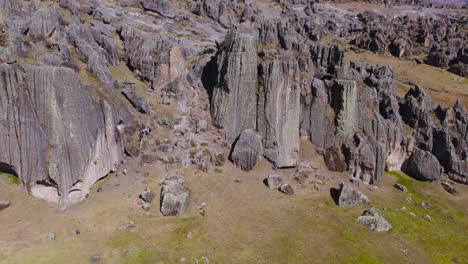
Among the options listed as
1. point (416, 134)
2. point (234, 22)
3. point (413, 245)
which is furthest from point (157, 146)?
point (234, 22)

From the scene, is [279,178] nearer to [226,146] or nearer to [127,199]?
[226,146]

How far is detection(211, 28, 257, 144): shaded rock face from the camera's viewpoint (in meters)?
51.2

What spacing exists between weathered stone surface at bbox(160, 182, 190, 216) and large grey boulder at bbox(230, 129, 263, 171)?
1070 centimetres

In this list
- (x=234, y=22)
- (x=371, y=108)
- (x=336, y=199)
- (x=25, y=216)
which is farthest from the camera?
(x=234, y=22)

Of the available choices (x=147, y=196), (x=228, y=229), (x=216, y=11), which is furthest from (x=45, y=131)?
(x=216, y=11)

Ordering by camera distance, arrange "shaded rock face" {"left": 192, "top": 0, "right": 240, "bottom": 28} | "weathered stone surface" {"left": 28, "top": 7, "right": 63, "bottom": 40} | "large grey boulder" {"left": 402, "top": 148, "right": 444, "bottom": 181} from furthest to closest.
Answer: "shaded rock face" {"left": 192, "top": 0, "right": 240, "bottom": 28} < "large grey boulder" {"left": 402, "top": 148, "right": 444, "bottom": 181} < "weathered stone surface" {"left": 28, "top": 7, "right": 63, "bottom": 40}

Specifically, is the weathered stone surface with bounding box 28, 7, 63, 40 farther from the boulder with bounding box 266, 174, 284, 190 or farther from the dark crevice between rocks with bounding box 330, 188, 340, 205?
the dark crevice between rocks with bounding box 330, 188, 340, 205

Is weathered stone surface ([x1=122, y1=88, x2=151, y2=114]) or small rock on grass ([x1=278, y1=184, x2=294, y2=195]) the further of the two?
weathered stone surface ([x1=122, y1=88, x2=151, y2=114])

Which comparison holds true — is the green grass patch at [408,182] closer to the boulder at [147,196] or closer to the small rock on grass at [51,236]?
the boulder at [147,196]

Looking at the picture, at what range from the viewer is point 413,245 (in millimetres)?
38156

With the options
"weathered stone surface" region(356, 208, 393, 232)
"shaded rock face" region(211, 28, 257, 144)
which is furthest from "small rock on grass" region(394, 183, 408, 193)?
"shaded rock face" region(211, 28, 257, 144)

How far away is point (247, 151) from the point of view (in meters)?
49.1

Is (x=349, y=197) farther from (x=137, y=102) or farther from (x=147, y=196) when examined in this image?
(x=137, y=102)

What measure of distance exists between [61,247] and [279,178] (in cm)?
2797
